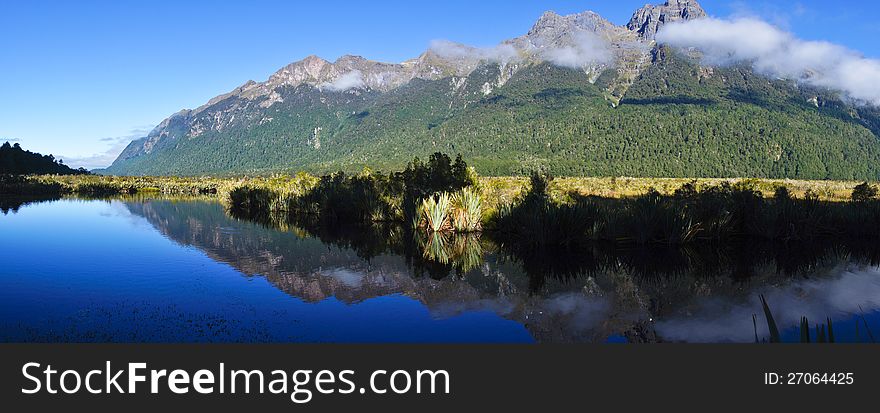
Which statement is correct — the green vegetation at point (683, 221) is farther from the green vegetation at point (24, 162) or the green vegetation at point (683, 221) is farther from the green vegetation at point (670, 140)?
the green vegetation at point (670, 140)

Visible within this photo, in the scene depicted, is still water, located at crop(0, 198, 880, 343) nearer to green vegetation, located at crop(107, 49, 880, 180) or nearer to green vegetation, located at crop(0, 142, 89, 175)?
green vegetation, located at crop(0, 142, 89, 175)

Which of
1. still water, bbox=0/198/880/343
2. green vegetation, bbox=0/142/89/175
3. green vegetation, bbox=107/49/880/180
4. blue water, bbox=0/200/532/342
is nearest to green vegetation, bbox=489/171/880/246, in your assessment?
still water, bbox=0/198/880/343

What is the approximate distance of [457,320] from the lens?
8.05 m

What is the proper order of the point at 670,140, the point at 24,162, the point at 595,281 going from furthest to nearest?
the point at 670,140 < the point at 24,162 < the point at 595,281

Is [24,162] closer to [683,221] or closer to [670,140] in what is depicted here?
[683,221]

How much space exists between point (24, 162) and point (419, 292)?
9601 centimetres

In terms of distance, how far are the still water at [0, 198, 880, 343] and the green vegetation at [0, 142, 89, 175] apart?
75.2 m

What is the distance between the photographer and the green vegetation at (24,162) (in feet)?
251

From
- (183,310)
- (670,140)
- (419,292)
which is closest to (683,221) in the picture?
(419,292)

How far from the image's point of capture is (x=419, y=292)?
9.98 metres

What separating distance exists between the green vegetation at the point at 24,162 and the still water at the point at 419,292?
75229 millimetres

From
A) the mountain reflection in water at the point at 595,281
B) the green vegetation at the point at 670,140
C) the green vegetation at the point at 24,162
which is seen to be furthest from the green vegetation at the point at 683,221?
the green vegetation at the point at 670,140

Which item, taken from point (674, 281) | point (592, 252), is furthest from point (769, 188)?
point (674, 281)

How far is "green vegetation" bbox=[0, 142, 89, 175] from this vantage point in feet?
251
